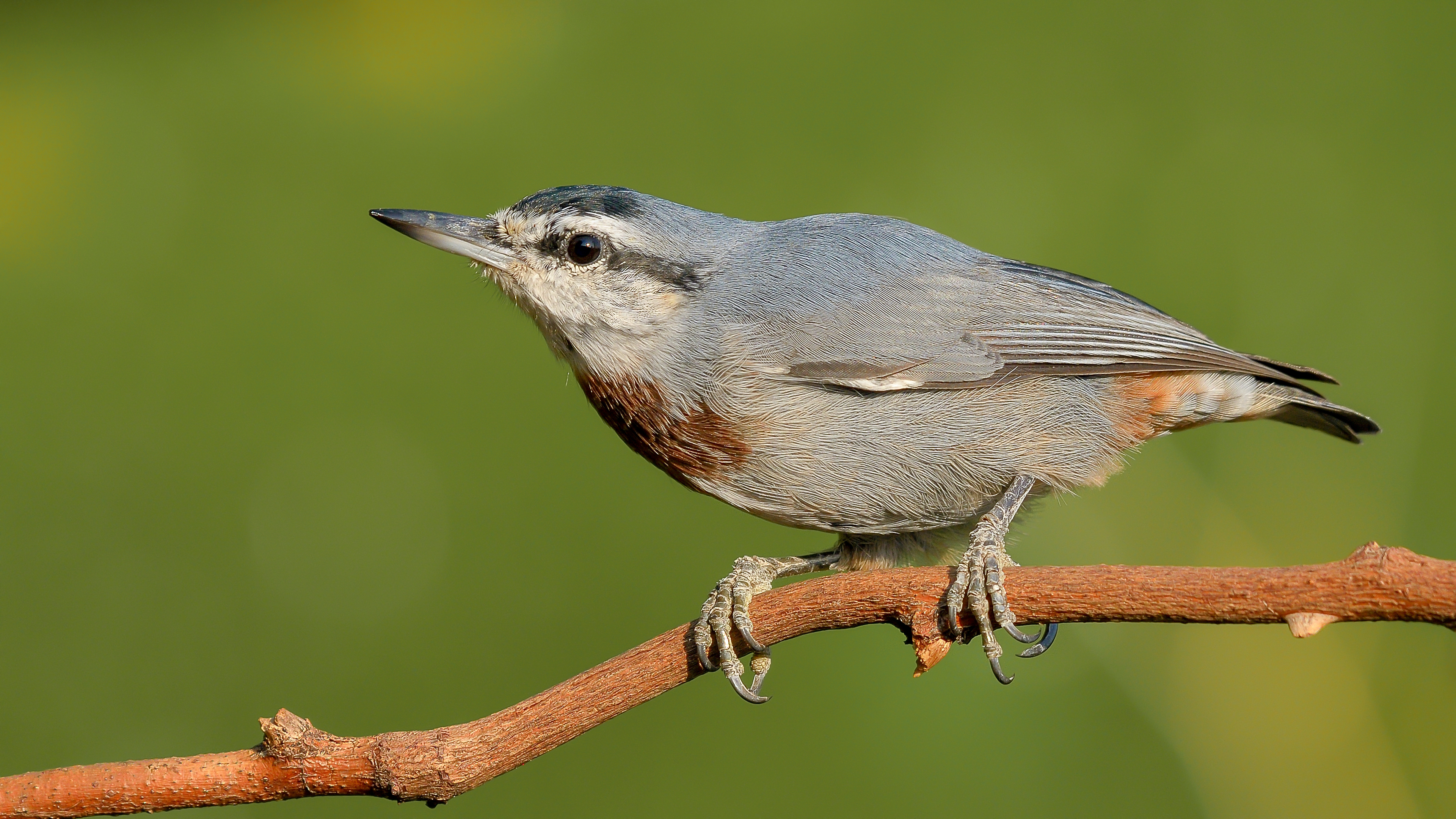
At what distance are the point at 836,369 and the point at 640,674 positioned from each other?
29.3 inches

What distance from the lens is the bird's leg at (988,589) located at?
1938 mm

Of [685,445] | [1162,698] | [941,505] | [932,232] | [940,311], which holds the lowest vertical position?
[1162,698]

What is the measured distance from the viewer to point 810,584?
1.87 m

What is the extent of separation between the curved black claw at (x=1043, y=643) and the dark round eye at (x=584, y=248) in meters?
1.19

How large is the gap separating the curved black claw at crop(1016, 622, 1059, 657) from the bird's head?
0.99 m

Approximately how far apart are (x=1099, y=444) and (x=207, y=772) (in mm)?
1791

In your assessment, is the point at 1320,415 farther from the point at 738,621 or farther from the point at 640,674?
the point at 640,674

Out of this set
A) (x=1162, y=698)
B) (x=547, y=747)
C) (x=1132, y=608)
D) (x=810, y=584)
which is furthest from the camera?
(x=1162, y=698)

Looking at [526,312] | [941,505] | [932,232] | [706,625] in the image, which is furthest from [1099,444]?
[526,312]

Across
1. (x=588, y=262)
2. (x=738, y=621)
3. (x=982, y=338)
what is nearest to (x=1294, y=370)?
(x=982, y=338)

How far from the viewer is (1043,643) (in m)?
2.36

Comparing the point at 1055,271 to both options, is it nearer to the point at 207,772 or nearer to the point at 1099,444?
the point at 1099,444

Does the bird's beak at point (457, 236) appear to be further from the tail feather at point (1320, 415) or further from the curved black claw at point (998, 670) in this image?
the tail feather at point (1320, 415)

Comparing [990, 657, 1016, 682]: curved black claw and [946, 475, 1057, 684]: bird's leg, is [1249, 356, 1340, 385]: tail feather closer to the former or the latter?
[946, 475, 1057, 684]: bird's leg
